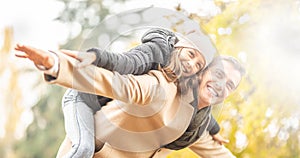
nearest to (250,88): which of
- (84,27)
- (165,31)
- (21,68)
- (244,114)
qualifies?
(244,114)

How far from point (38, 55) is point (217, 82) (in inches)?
13.3

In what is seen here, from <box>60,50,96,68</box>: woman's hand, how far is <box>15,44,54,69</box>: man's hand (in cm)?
4

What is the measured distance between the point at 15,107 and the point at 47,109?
0.12m

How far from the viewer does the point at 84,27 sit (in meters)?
2.03

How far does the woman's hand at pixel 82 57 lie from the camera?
0.74 meters

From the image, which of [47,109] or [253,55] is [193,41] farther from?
[47,109]

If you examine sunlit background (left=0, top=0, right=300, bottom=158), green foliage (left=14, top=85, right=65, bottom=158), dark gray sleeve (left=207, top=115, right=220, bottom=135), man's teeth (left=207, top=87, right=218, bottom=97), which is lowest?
green foliage (left=14, top=85, right=65, bottom=158)

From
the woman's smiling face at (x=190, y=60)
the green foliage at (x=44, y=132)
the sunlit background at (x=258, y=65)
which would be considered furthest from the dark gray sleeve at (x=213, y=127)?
the green foliage at (x=44, y=132)

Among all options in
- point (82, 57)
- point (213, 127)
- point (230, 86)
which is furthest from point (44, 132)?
point (82, 57)

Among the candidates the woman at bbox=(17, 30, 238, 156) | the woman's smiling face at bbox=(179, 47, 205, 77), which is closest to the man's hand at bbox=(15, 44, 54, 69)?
the woman at bbox=(17, 30, 238, 156)

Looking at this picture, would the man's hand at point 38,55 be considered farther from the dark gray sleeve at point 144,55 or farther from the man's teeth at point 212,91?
the man's teeth at point 212,91

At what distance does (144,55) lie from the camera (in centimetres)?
85

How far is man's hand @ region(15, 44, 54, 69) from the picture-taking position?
0.69m

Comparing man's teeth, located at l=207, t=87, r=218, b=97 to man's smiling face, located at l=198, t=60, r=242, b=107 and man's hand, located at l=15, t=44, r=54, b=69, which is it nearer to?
man's smiling face, located at l=198, t=60, r=242, b=107
